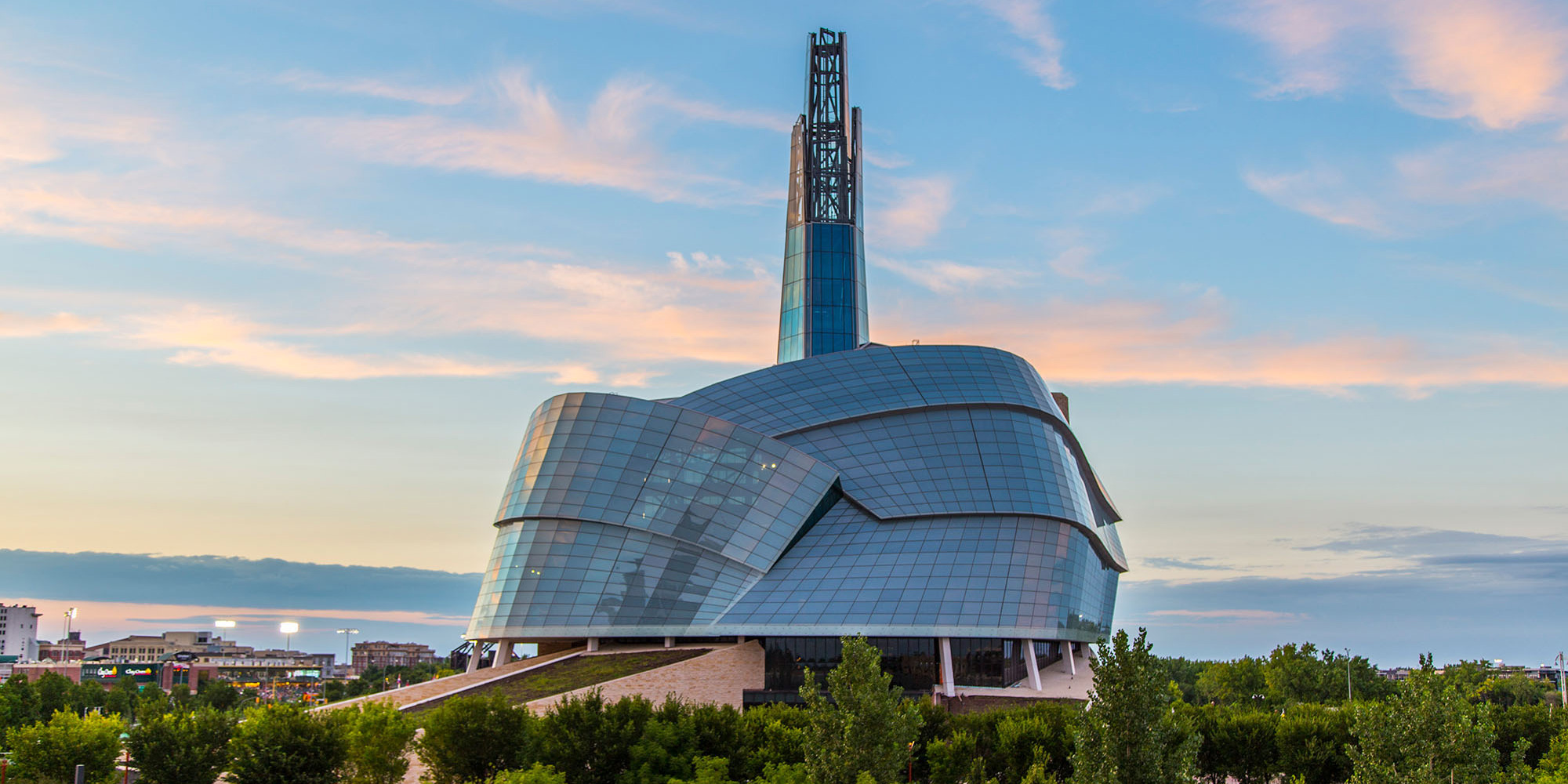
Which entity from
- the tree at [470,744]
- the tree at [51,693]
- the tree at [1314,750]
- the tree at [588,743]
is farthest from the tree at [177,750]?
the tree at [51,693]

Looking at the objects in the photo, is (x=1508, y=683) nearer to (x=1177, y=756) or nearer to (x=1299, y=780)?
(x=1299, y=780)

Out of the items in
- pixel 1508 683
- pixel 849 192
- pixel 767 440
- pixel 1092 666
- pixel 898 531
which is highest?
pixel 849 192

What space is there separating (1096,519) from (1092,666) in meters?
62.2

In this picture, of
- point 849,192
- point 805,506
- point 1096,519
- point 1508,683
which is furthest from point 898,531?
point 1508,683

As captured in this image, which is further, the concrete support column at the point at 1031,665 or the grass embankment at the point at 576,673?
the concrete support column at the point at 1031,665

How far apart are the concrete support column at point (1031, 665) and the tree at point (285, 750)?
127 ft

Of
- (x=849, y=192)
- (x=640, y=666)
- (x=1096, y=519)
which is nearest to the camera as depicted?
(x=640, y=666)

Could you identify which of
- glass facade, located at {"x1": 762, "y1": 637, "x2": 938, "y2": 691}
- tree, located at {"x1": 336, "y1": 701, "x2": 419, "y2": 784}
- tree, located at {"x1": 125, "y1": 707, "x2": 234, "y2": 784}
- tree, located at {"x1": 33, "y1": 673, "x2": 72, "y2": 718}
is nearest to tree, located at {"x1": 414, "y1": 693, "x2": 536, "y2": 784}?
tree, located at {"x1": 336, "y1": 701, "x2": 419, "y2": 784}

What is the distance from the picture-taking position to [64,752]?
137 feet

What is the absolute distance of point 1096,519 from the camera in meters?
87.2

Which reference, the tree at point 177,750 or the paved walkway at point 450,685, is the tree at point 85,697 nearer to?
the paved walkway at point 450,685

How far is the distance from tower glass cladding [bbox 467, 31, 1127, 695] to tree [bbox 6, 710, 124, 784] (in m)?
27.6

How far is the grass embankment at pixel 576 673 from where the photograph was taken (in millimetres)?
56750

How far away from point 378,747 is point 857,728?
59.0 ft
